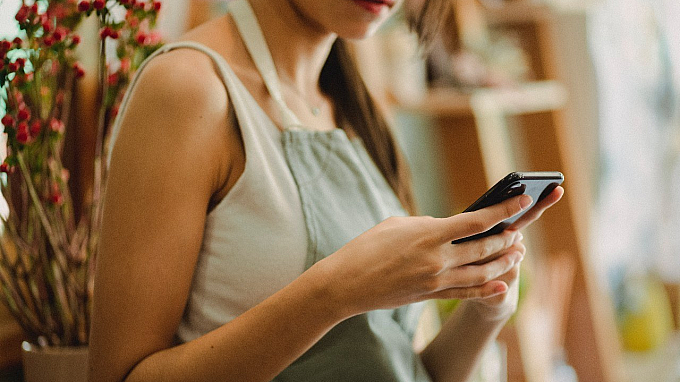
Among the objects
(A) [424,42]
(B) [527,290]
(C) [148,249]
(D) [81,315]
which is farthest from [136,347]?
(B) [527,290]

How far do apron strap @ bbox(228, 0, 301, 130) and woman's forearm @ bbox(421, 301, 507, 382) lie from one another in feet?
1.36

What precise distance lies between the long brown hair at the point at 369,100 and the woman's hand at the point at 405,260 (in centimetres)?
42

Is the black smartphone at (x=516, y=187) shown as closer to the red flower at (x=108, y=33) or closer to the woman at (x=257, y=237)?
the woman at (x=257, y=237)

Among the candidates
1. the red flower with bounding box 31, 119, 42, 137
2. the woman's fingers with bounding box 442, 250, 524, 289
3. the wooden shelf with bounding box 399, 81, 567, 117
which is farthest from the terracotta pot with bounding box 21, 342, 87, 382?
the wooden shelf with bounding box 399, 81, 567, 117

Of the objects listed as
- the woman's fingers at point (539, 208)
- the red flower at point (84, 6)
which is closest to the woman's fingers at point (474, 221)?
the woman's fingers at point (539, 208)

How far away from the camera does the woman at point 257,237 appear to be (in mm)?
664

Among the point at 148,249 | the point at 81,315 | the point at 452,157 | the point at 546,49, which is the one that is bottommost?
the point at 452,157

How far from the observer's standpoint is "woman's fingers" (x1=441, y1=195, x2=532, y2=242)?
2.08 ft

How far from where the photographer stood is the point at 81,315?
0.90 metres

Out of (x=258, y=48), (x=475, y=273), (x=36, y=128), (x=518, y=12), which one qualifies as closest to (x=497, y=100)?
(x=518, y=12)

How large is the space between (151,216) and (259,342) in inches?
7.0

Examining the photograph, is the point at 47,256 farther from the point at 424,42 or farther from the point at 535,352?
the point at 535,352

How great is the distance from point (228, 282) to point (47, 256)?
1.20 feet

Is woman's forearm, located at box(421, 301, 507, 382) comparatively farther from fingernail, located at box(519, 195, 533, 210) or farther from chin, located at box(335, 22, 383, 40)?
chin, located at box(335, 22, 383, 40)
